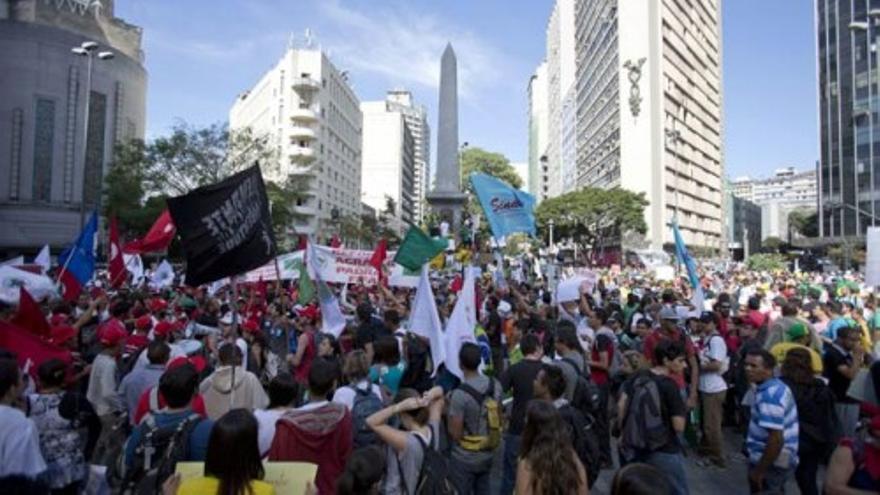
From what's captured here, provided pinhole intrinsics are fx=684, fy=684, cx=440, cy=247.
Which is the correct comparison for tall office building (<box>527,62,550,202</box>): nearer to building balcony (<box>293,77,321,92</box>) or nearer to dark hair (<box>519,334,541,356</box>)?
building balcony (<box>293,77,321,92</box>)

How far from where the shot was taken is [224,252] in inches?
186

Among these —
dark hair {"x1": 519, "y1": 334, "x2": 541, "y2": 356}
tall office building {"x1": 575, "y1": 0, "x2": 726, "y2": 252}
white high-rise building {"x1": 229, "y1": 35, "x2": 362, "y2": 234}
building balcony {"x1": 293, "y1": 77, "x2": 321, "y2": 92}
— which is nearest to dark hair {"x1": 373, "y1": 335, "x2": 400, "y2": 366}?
dark hair {"x1": 519, "y1": 334, "x2": 541, "y2": 356}

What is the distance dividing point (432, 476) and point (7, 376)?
234cm

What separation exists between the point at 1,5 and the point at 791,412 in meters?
56.2

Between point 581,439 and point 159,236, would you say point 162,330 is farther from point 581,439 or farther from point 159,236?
point 159,236

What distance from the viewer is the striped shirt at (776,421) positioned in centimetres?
458

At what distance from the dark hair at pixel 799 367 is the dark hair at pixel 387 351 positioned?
3.02 meters

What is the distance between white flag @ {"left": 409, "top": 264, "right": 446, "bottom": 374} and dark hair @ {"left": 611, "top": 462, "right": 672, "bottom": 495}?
314 centimetres

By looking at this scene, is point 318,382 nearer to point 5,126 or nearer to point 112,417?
point 112,417

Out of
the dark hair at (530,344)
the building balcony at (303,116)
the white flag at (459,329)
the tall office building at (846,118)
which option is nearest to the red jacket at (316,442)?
the white flag at (459,329)

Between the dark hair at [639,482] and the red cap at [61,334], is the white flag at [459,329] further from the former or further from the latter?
the red cap at [61,334]

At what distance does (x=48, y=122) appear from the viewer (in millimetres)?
46562

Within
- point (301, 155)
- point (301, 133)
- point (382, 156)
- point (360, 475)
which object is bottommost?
point (360, 475)

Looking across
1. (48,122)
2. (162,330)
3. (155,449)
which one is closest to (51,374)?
(155,449)
